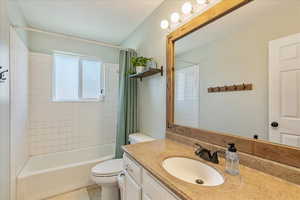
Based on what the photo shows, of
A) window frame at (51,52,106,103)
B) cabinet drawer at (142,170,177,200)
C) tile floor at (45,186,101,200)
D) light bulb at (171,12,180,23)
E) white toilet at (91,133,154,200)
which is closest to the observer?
cabinet drawer at (142,170,177,200)

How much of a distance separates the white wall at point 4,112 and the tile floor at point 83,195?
0.57 meters

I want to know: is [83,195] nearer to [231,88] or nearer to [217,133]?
[217,133]

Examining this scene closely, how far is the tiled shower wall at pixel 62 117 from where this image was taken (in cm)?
222

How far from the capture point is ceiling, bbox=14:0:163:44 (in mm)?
1688

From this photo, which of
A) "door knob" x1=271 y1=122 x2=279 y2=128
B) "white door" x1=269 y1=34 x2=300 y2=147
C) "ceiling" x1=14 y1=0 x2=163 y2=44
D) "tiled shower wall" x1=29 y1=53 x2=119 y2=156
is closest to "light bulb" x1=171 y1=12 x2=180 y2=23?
"ceiling" x1=14 y1=0 x2=163 y2=44

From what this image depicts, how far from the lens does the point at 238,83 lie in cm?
98

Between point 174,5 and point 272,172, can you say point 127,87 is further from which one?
point 272,172

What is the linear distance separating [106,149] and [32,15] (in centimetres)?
236

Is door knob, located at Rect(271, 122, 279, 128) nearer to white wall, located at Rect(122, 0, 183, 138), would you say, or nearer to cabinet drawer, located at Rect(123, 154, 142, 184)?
cabinet drawer, located at Rect(123, 154, 142, 184)

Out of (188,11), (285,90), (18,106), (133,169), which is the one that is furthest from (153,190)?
(18,106)

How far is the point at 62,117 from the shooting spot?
2404mm

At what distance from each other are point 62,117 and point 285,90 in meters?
2.77

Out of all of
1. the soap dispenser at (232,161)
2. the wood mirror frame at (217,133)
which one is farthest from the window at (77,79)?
the soap dispenser at (232,161)

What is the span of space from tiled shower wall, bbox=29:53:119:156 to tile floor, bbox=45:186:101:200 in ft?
2.54
